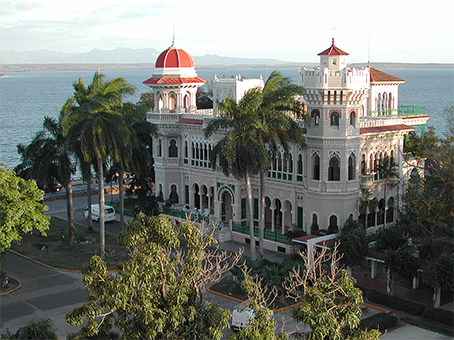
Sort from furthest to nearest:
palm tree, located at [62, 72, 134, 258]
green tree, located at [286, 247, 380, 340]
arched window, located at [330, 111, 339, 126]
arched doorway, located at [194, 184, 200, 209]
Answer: arched doorway, located at [194, 184, 200, 209] → arched window, located at [330, 111, 339, 126] → palm tree, located at [62, 72, 134, 258] → green tree, located at [286, 247, 380, 340]

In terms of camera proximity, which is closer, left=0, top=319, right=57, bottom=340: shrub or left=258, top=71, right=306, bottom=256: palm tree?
left=0, top=319, right=57, bottom=340: shrub

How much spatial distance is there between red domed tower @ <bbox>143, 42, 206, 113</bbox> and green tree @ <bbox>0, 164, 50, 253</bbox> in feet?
60.7

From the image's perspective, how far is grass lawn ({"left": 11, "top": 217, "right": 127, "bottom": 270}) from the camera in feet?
119

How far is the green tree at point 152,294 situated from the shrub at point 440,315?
Result: 40.9 feet

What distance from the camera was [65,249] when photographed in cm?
3897

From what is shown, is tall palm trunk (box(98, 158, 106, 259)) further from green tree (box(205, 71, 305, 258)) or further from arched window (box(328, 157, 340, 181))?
arched window (box(328, 157, 340, 181))

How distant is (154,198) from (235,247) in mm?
8294

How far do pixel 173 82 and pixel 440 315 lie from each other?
2622 centimetres

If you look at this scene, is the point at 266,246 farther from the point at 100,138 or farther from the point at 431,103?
the point at 431,103

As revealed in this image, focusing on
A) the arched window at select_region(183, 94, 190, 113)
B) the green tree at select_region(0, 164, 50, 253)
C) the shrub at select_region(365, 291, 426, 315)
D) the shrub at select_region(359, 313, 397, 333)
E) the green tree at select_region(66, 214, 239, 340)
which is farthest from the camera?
the arched window at select_region(183, 94, 190, 113)

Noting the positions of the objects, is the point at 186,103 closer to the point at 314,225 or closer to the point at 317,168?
the point at 317,168

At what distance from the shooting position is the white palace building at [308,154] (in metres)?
35.2

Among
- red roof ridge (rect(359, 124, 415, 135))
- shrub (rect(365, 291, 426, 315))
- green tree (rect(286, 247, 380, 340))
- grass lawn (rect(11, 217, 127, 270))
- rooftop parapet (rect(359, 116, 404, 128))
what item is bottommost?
grass lawn (rect(11, 217, 127, 270))

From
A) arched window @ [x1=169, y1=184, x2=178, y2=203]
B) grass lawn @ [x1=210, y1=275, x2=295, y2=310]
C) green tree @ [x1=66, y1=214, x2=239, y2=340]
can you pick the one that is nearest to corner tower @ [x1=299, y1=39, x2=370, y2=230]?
grass lawn @ [x1=210, y1=275, x2=295, y2=310]
